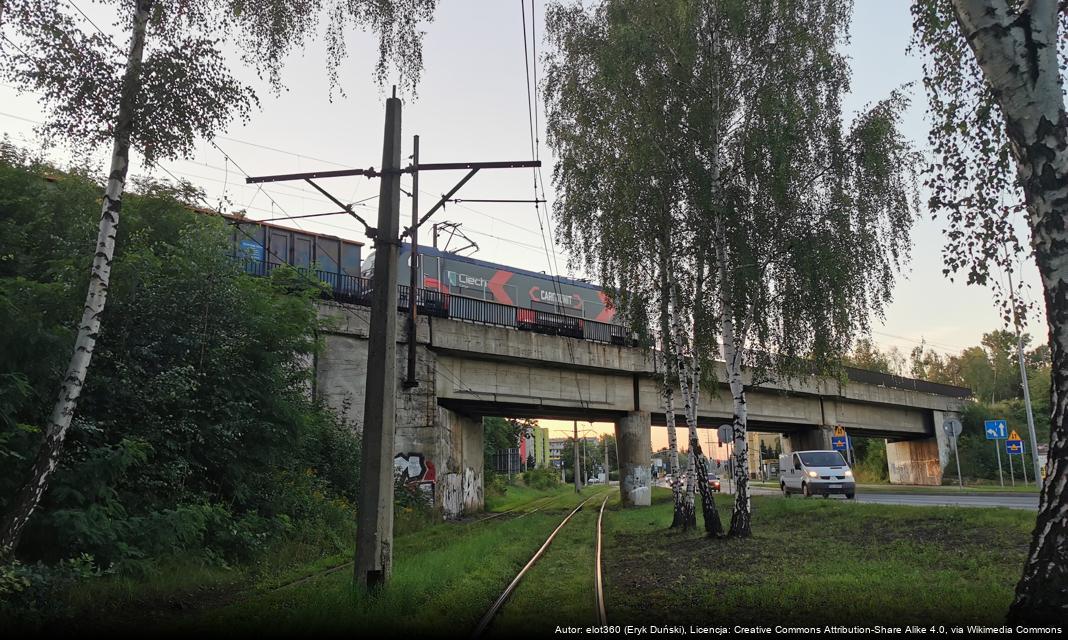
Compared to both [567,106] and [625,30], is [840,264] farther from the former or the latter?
[567,106]

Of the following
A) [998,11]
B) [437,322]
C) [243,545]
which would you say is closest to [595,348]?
[437,322]

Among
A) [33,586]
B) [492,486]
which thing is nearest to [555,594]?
[33,586]

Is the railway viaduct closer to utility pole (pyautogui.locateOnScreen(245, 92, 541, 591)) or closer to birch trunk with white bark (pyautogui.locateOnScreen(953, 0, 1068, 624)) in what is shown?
utility pole (pyautogui.locateOnScreen(245, 92, 541, 591))

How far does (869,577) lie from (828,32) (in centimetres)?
1119

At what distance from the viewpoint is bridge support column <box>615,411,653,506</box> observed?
29969 mm

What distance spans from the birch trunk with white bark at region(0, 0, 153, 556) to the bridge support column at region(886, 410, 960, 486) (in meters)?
48.3

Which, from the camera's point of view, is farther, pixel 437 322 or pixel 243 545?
pixel 437 322

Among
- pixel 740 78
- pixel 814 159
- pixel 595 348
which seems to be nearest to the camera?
pixel 814 159

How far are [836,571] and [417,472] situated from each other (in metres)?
15.9

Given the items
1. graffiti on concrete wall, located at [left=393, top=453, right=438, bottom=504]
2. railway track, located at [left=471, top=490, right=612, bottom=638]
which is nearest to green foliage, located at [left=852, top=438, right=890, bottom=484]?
graffiti on concrete wall, located at [left=393, top=453, right=438, bottom=504]

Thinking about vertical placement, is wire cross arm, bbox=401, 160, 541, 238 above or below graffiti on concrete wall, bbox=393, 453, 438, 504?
above

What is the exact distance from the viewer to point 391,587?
863cm

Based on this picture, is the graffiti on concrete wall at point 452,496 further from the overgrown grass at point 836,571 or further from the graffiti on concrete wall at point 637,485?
the overgrown grass at point 836,571

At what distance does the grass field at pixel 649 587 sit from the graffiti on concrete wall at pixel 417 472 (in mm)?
7914
